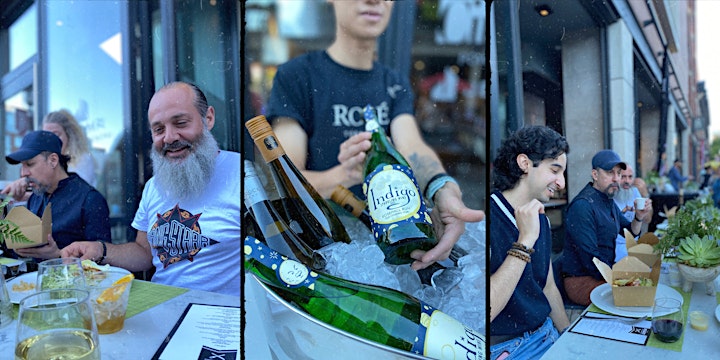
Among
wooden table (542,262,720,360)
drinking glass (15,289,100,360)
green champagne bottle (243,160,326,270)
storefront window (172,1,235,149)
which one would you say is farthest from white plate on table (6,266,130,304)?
wooden table (542,262,720,360)

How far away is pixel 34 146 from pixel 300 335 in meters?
1.05

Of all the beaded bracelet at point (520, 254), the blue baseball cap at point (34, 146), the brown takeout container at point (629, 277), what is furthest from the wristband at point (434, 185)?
the blue baseball cap at point (34, 146)

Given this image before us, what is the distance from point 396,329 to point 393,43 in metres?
0.41

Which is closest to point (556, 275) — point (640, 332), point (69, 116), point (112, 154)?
point (640, 332)

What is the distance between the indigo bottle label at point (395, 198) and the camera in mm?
593

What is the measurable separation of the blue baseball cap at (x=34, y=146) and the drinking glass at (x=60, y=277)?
15.4 inches

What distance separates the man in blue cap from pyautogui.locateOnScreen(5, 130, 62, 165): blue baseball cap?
1337 mm

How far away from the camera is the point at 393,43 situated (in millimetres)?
591

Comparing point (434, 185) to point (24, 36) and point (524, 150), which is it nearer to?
point (524, 150)

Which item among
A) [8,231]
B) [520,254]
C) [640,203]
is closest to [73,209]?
[8,231]

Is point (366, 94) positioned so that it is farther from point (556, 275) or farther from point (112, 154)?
point (112, 154)

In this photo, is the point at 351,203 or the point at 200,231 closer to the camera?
the point at 351,203

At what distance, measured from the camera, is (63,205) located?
114 centimetres

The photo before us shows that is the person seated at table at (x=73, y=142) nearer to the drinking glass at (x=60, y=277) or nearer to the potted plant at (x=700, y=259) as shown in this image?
the drinking glass at (x=60, y=277)
